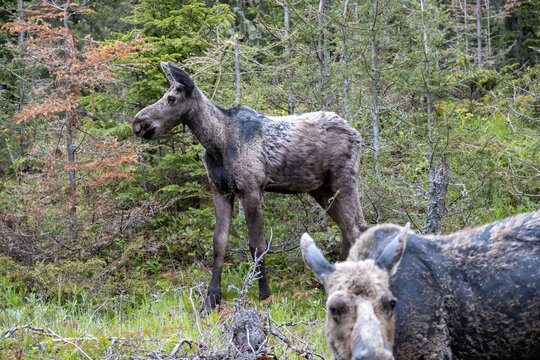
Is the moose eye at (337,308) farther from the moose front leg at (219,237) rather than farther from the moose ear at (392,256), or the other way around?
the moose front leg at (219,237)

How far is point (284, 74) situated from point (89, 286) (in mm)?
5388

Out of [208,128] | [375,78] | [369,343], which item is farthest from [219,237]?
[369,343]

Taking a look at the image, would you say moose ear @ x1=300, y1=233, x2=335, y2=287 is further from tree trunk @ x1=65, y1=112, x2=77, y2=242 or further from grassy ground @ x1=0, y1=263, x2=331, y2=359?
tree trunk @ x1=65, y1=112, x2=77, y2=242

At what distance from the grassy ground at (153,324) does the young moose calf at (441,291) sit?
1.36m

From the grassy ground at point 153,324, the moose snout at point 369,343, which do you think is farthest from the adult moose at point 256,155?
the moose snout at point 369,343

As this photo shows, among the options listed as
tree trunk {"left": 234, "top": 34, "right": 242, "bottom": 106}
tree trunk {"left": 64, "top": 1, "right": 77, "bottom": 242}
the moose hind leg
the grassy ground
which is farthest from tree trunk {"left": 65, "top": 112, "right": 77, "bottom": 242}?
the moose hind leg

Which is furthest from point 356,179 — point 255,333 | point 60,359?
point 60,359

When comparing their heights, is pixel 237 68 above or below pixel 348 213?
above

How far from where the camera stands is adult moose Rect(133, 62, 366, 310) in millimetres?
7477

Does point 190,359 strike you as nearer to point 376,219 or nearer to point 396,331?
point 396,331

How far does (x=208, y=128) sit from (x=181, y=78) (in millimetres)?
813

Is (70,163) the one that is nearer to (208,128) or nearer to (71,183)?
(71,183)

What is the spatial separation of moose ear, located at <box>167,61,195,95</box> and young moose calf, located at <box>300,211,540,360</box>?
4.29 m

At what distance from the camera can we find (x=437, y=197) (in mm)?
6574
